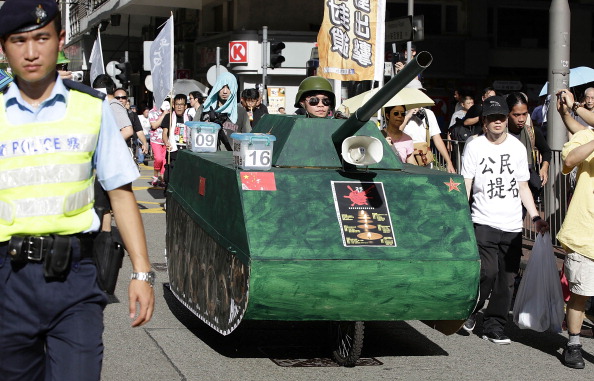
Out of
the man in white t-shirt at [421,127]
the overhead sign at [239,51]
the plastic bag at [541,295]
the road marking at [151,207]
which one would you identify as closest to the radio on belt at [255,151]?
the plastic bag at [541,295]

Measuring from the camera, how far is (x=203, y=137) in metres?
8.28

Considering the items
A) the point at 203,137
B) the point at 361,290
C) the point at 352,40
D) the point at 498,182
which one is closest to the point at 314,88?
the point at 203,137

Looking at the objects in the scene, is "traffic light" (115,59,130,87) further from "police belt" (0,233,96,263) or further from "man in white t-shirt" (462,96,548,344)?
"police belt" (0,233,96,263)

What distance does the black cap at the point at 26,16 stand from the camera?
3.59m

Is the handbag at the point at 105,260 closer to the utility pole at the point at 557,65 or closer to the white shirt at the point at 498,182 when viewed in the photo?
the white shirt at the point at 498,182

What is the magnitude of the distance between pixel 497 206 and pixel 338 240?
6.09 feet

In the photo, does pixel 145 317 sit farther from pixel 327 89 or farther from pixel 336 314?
pixel 327 89

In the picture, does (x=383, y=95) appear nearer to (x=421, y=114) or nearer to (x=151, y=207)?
(x=421, y=114)

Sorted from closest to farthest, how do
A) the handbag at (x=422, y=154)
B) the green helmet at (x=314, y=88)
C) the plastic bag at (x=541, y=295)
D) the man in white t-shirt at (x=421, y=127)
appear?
the plastic bag at (x=541, y=295) < the green helmet at (x=314, y=88) < the handbag at (x=422, y=154) < the man in white t-shirt at (x=421, y=127)

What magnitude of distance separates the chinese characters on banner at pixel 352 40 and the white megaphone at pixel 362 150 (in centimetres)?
917

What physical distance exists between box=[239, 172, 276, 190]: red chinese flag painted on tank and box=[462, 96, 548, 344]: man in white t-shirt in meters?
2.00

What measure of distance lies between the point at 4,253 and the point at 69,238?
0.74 feet

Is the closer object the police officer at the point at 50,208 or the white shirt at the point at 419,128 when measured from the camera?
the police officer at the point at 50,208

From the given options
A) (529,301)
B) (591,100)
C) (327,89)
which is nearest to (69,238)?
(529,301)
